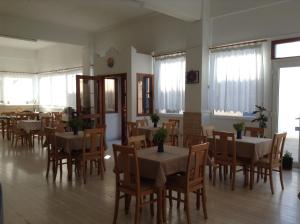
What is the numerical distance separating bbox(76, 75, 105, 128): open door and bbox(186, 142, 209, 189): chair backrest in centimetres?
568

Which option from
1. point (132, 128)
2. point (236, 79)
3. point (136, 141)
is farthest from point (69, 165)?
point (236, 79)

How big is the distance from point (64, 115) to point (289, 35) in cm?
830

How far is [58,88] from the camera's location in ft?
39.4

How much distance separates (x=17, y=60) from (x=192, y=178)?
11595mm

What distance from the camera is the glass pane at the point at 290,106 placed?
561 centimetres

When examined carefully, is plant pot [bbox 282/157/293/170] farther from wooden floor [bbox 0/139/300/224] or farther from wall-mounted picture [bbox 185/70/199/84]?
wall-mounted picture [bbox 185/70/199/84]

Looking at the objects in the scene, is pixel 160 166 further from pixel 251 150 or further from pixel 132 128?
pixel 132 128

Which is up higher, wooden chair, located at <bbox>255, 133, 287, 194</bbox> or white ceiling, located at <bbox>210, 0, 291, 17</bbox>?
white ceiling, located at <bbox>210, 0, 291, 17</bbox>

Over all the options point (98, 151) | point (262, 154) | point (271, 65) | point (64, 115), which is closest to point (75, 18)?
point (64, 115)

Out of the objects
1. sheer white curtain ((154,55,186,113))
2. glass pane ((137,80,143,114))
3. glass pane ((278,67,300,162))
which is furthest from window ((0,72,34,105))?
glass pane ((278,67,300,162))

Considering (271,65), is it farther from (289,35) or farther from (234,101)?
(234,101)

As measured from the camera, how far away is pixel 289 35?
18.2 ft

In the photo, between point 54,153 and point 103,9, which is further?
point 103,9

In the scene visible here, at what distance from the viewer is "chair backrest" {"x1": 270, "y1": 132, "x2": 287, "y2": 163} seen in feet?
13.9
